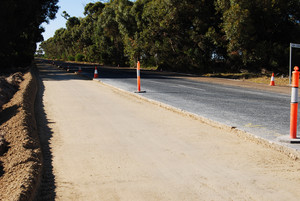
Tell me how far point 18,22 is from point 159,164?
84.8 feet

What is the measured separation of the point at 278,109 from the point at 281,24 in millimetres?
19092

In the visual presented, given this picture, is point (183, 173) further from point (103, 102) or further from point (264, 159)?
point (103, 102)

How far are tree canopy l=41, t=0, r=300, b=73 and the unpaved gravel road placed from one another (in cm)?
1929

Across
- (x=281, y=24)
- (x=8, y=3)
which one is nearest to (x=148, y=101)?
(x=8, y=3)

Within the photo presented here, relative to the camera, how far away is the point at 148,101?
10.9 meters

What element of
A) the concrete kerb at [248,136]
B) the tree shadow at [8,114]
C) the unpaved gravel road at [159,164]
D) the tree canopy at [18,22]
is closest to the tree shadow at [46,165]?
the unpaved gravel road at [159,164]

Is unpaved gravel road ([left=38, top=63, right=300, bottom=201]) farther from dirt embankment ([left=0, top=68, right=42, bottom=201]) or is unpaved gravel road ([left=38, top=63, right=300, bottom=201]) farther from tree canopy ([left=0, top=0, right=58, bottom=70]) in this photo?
tree canopy ([left=0, top=0, right=58, bottom=70])

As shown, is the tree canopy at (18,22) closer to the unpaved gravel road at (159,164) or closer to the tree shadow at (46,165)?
the tree shadow at (46,165)

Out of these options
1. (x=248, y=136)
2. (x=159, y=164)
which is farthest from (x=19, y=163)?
(x=248, y=136)

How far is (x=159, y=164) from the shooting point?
15.0 ft

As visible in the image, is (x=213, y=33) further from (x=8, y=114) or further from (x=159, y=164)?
(x=159, y=164)

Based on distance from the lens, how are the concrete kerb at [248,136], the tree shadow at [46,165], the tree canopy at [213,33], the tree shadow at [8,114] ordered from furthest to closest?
the tree canopy at [213,33], the tree shadow at [8,114], the concrete kerb at [248,136], the tree shadow at [46,165]

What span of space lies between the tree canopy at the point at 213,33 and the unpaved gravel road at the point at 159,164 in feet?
63.3

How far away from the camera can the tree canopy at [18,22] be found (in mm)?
23562
